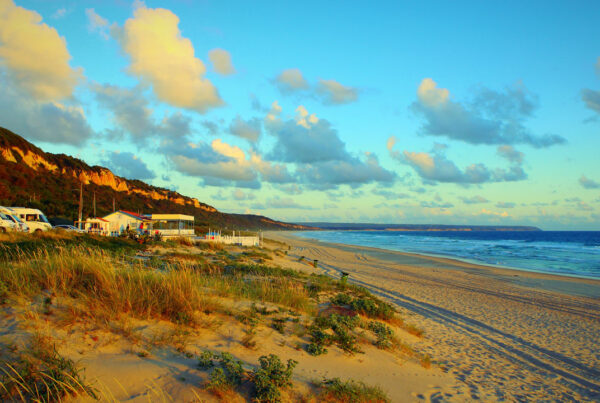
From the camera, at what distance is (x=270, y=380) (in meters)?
3.70

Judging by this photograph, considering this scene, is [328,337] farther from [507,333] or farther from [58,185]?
[58,185]

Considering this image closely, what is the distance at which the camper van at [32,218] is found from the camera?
21.6 metres

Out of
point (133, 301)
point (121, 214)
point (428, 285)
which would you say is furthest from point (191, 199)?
point (133, 301)

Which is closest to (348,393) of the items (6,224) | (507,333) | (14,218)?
(507,333)

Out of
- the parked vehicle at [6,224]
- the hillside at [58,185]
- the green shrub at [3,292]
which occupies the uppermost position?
the hillside at [58,185]

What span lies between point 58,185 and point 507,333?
58153 millimetres

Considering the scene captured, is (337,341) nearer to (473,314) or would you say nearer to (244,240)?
(473,314)

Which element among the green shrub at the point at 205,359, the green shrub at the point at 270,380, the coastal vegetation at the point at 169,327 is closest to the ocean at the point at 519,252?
the coastal vegetation at the point at 169,327

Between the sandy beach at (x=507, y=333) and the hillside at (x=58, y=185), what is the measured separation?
1407 inches

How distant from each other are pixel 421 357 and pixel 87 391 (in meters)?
5.23

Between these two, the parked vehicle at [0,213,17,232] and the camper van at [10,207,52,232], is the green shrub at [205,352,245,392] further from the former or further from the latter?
the camper van at [10,207,52,232]

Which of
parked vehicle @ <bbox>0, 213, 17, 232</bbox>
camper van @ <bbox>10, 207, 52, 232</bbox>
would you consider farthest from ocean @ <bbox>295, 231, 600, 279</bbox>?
camper van @ <bbox>10, 207, 52, 232</bbox>

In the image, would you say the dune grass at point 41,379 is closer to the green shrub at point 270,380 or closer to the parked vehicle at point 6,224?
the green shrub at point 270,380

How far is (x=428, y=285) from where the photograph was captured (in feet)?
52.4
